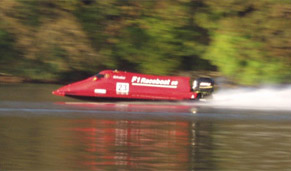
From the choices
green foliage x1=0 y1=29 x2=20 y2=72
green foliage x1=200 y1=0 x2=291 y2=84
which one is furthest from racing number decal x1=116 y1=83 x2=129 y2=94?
green foliage x1=0 y1=29 x2=20 y2=72

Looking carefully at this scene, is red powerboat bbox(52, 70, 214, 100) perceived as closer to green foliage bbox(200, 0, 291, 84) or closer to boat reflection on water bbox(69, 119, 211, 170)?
boat reflection on water bbox(69, 119, 211, 170)

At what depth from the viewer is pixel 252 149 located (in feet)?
29.2

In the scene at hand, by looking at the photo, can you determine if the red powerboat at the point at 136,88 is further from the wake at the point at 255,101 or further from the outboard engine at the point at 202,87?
the wake at the point at 255,101

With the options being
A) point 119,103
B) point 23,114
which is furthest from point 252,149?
point 119,103

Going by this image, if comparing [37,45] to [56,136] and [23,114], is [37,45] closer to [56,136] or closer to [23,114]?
[23,114]

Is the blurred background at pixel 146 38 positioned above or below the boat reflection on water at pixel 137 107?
above

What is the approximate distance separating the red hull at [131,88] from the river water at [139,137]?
51 cm

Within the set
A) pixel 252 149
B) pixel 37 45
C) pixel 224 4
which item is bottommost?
pixel 252 149

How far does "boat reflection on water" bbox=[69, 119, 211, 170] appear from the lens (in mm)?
7871

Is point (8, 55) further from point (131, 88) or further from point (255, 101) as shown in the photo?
point (255, 101)

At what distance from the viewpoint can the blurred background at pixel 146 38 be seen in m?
20.4

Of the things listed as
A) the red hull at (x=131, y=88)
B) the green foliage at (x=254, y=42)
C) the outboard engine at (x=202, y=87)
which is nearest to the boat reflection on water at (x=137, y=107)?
the red hull at (x=131, y=88)

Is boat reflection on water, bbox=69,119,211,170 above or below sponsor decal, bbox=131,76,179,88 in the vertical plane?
below

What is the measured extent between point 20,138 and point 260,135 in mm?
3929
